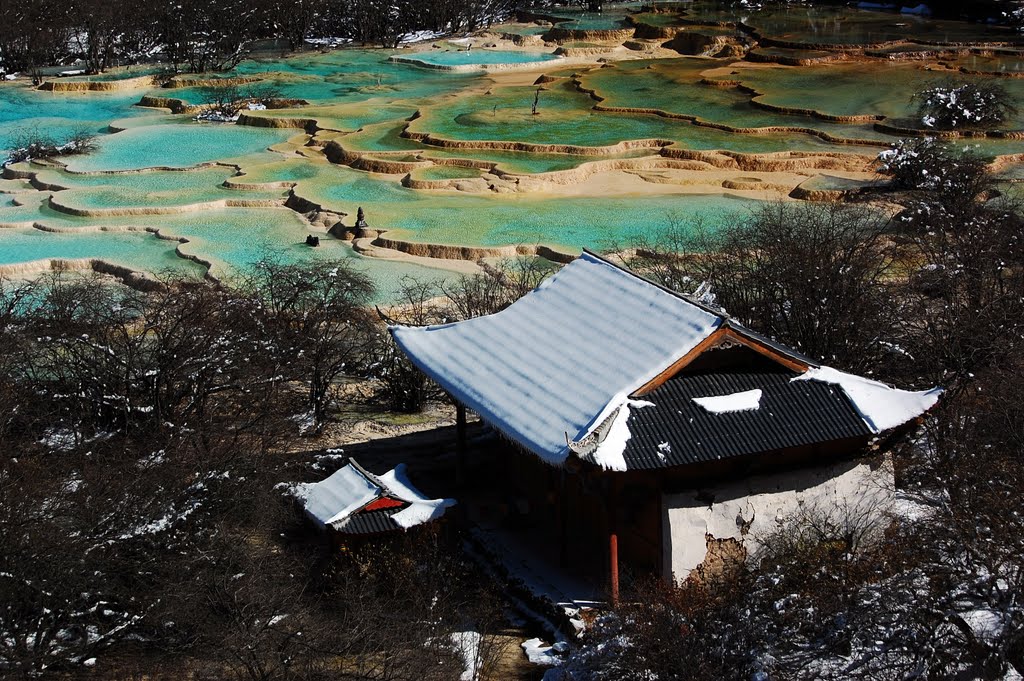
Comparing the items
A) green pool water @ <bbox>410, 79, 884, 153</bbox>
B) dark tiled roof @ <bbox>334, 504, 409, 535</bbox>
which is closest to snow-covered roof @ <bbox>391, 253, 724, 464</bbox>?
dark tiled roof @ <bbox>334, 504, 409, 535</bbox>

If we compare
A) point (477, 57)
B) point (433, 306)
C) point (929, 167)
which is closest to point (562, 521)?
point (433, 306)

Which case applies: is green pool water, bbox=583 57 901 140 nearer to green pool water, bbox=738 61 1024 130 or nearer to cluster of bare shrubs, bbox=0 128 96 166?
green pool water, bbox=738 61 1024 130

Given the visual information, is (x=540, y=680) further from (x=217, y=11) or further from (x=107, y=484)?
(x=217, y=11)

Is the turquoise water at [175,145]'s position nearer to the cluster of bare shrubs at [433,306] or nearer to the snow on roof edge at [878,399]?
the cluster of bare shrubs at [433,306]

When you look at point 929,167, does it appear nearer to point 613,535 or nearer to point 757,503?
point 757,503

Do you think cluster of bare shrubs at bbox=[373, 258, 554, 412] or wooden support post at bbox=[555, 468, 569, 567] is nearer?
wooden support post at bbox=[555, 468, 569, 567]

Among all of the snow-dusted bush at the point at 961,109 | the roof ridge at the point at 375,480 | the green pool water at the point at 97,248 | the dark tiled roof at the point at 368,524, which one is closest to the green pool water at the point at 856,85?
the snow-dusted bush at the point at 961,109
